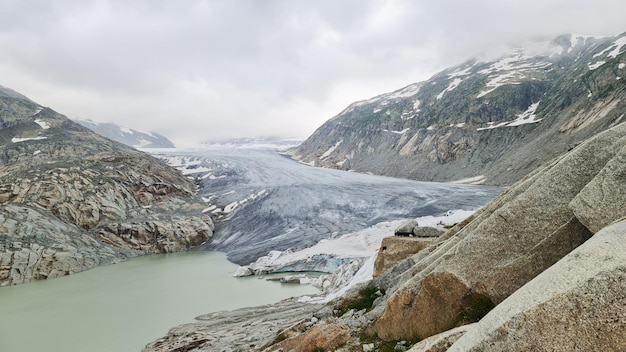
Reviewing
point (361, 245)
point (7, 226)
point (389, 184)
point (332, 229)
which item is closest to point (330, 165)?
point (389, 184)

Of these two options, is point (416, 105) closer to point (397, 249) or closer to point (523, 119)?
point (523, 119)

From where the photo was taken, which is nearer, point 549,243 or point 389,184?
point 549,243

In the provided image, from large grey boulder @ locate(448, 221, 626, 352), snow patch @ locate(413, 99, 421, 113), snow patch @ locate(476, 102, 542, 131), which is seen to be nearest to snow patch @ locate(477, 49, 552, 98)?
snow patch @ locate(476, 102, 542, 131)

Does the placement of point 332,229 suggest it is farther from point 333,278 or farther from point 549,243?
point 549,243

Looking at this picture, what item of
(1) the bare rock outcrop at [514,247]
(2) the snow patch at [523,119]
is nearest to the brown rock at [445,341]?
(1) the bare rock outcrop at [514,247]

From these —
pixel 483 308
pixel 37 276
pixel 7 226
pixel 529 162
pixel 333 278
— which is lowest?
pixel 37 276

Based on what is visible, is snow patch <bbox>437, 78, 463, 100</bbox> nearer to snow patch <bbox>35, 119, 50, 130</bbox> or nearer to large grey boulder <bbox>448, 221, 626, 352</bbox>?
snow patch <bbox>35, 119, 50, 130</bbox>
